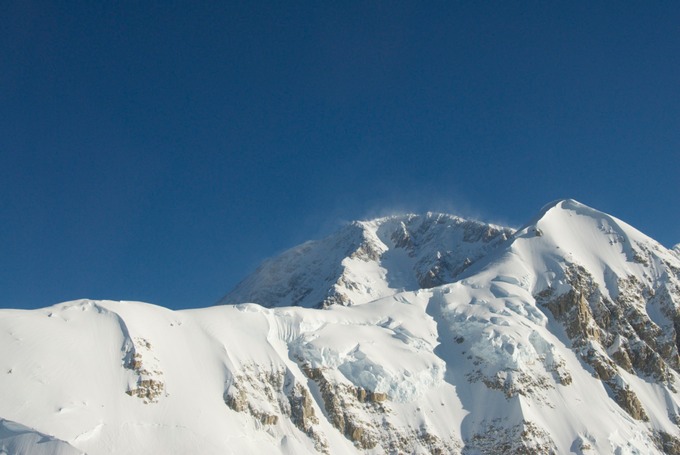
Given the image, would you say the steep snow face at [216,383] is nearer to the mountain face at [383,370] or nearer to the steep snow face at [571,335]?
the mountain face at [383,370]

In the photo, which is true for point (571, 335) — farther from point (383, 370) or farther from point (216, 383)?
point (216, 383)

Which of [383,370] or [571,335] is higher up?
[571,335]

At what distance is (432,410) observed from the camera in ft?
319

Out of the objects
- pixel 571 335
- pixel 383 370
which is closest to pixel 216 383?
pixel 383 370

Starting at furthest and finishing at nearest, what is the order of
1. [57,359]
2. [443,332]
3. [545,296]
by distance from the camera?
[545,296]
[443,332]
[57,359]

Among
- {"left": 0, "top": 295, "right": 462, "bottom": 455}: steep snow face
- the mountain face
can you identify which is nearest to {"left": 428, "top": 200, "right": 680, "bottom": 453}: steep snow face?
the mountain face

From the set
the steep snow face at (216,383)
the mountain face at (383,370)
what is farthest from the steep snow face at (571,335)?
the steep snow face at (216,383)

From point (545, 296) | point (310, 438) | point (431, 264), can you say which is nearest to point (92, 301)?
point (310, 438)

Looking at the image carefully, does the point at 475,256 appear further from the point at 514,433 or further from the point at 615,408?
the point at 514,433

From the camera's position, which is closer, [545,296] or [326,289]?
[545,296]

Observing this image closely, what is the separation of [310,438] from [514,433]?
1183 inches

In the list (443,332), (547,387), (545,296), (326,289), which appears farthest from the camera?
(326,289)

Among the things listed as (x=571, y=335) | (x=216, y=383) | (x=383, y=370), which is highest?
(x=571, y=335)

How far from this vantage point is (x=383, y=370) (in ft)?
322
